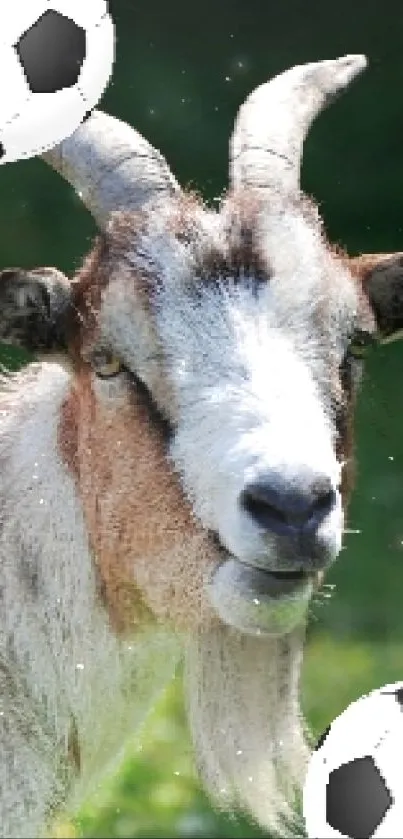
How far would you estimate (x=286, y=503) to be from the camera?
4.89 meters

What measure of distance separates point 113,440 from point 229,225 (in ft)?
1.95

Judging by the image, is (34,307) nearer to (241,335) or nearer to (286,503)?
(241,335)

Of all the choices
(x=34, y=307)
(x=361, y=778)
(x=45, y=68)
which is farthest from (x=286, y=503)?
(x=45, y=68)

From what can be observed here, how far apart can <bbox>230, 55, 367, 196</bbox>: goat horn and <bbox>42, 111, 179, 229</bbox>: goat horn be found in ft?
0.66

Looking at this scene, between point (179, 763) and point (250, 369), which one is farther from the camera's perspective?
point (179, 763)

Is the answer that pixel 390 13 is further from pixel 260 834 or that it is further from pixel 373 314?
pixel 373 314

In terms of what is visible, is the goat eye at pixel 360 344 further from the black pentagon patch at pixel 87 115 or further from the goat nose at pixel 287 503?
the black pentagon patch at pixel 87 115

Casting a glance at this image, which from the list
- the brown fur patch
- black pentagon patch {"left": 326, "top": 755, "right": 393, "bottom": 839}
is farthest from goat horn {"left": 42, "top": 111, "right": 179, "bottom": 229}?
black pentagon patch {"left": 326, "top": 755, "right": 393, "bottom": 839}

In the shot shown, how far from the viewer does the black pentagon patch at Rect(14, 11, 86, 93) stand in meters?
6.07

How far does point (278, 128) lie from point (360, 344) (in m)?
0.66

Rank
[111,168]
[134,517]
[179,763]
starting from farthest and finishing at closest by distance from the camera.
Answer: [179,763]
[111,168]
[134,517]

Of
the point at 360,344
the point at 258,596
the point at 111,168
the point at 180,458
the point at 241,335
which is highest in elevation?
the point at 111,168

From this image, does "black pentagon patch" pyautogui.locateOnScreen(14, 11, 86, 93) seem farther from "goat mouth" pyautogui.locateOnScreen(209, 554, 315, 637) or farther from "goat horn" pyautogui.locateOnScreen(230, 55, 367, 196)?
"goat mouth" pyautogui.locateOnScreen(209, 554, 315, 637)

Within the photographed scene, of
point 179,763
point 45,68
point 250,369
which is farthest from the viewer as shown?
point 179,763
